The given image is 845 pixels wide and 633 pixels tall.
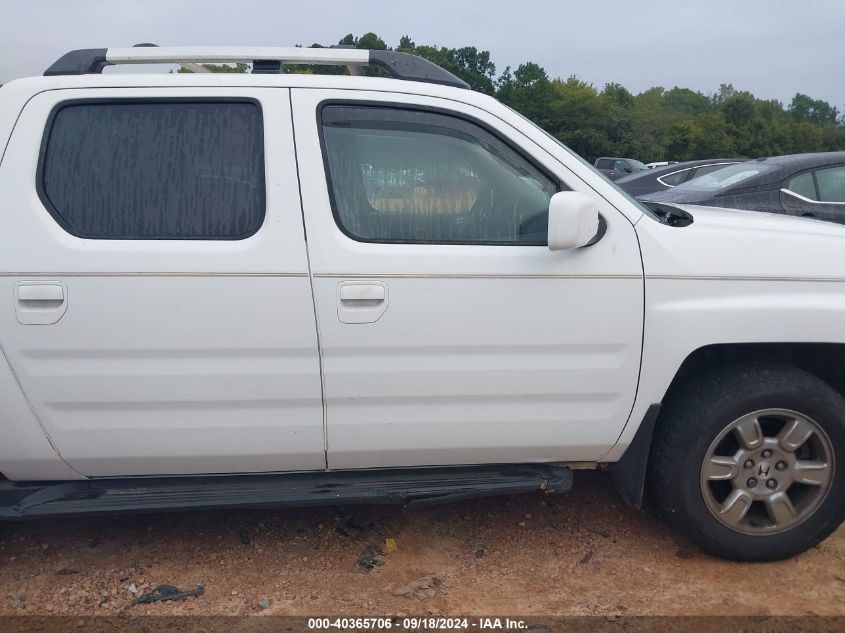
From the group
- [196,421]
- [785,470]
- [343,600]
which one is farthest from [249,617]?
[785,470]

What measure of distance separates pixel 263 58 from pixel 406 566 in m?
2.20

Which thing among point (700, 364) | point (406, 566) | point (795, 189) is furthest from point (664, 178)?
point (406, 566)

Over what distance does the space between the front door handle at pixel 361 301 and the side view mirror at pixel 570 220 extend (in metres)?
0.65

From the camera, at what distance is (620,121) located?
4925cm

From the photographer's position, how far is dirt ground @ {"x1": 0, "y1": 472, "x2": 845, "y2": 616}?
8.92 ft

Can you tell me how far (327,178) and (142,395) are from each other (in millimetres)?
1068

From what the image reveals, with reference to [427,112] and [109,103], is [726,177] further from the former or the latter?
[109,103]

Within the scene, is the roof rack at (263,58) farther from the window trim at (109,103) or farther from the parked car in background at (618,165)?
the parked car in background at (618,165)

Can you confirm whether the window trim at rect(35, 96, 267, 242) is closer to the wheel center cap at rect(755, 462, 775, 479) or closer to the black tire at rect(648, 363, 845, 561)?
the black tire at rect(648, 363, 845, 561)

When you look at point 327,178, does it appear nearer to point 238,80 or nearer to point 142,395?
point 238,80

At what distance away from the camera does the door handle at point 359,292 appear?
2541 millimetres

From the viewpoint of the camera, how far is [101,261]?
2482 millimetres

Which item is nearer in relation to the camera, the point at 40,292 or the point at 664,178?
the point at 40,292

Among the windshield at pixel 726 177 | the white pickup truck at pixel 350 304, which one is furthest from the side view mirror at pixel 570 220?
the windshield at pixel 726 177
